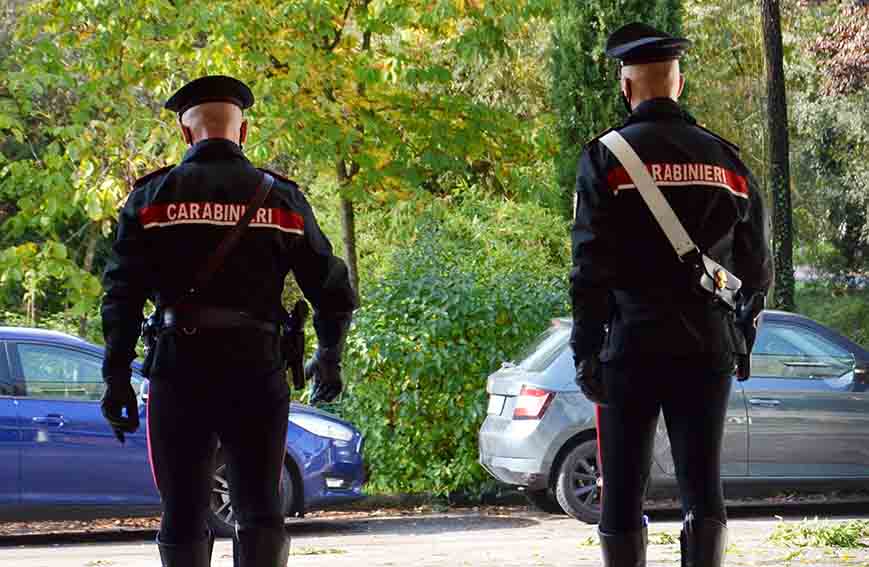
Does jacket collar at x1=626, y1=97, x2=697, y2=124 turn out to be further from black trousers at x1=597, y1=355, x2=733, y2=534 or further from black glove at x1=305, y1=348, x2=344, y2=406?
black glove at x1=305, y1=348, x2=344, y2=406

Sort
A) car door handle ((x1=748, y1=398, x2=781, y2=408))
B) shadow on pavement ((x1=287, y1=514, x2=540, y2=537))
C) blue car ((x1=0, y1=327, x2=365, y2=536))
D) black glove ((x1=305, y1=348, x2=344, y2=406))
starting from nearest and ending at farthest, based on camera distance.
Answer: black glove ((x1=305, y1=348, x2=344, y2=406))
blue car ((x1=0, y1=327, x2=365, y2=536))
shadow on pavement ((x1=287, y1=514, x2=540, y2=537))
car door handle ((x1=748, y1=398, x2=781, y2=408))

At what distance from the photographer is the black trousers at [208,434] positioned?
202 inches

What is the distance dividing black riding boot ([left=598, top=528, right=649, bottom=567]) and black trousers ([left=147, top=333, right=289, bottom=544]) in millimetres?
1007

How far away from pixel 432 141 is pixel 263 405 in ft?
47.0


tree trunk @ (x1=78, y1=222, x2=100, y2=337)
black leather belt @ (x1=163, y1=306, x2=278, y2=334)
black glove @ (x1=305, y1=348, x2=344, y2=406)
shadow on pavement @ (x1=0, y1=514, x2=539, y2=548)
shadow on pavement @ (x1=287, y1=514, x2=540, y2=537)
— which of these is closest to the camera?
black leather belt @ (x1=163, y1=306, x2=278, y2=334)

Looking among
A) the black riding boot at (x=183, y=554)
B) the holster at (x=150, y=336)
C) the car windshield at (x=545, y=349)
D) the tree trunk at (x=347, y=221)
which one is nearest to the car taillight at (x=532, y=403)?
the car windshield at (x=545, y=349)

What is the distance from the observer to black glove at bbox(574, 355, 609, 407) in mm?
5109

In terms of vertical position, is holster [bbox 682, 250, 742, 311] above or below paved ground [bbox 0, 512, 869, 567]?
above

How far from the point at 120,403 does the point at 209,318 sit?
41 cm

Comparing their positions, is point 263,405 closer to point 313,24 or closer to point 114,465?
point 114,465

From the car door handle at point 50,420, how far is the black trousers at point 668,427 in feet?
24.1

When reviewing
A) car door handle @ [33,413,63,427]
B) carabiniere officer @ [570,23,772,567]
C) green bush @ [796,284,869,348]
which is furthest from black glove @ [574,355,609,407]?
green bush @ [796,284,869,348]

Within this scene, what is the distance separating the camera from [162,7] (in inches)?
696

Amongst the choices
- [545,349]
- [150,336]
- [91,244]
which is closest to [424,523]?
[545,349]
